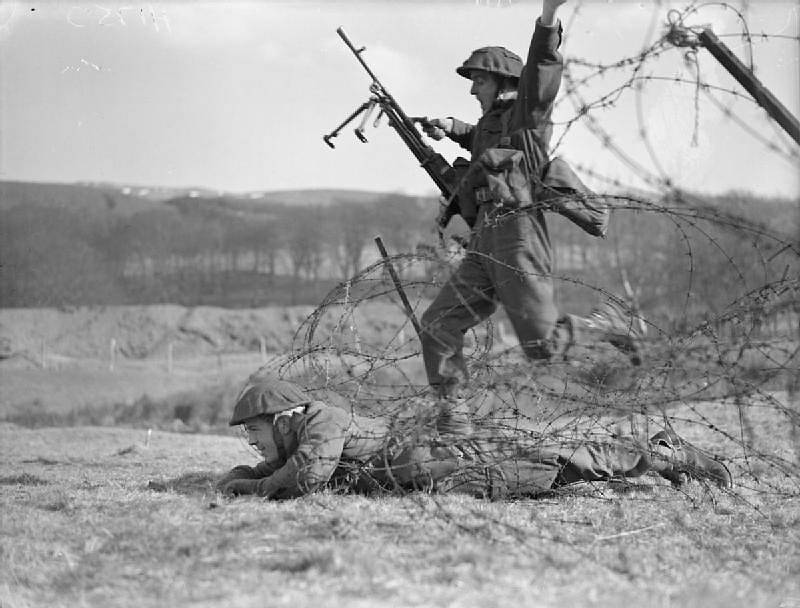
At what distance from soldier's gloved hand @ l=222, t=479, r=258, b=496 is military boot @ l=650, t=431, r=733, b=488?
91.4 inches

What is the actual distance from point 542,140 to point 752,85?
141 cm

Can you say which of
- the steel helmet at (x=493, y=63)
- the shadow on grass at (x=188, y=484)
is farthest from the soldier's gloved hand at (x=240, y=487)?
the steel helmet at (x=493, y=63)

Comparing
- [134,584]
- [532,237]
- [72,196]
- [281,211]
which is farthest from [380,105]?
[281,211]

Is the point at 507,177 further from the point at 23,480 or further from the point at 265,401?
the point at 23,480

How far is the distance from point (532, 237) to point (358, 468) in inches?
65.3

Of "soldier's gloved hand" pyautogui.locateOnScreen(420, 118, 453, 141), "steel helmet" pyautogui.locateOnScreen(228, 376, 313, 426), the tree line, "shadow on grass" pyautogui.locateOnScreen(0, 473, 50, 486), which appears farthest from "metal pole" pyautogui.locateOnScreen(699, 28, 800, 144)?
the tree line

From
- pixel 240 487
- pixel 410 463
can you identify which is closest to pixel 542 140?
pixel 410 463

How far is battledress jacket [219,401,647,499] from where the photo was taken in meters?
5.85

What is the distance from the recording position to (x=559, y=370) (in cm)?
549

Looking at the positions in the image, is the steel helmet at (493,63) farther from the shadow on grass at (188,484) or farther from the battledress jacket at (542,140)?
the shadow on grass at (188,484)

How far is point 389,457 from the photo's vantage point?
6.12 m

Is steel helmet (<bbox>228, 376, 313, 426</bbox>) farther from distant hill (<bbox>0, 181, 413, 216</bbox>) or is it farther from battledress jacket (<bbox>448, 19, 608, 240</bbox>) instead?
distant hill (<bbox>0, 181, 413, 216</bbox>)

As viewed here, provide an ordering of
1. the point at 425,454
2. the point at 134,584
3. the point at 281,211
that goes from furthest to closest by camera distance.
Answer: the point at 281,211 < the point at 425,454 < the point at 134,584

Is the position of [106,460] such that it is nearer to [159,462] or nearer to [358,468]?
[159,462]
